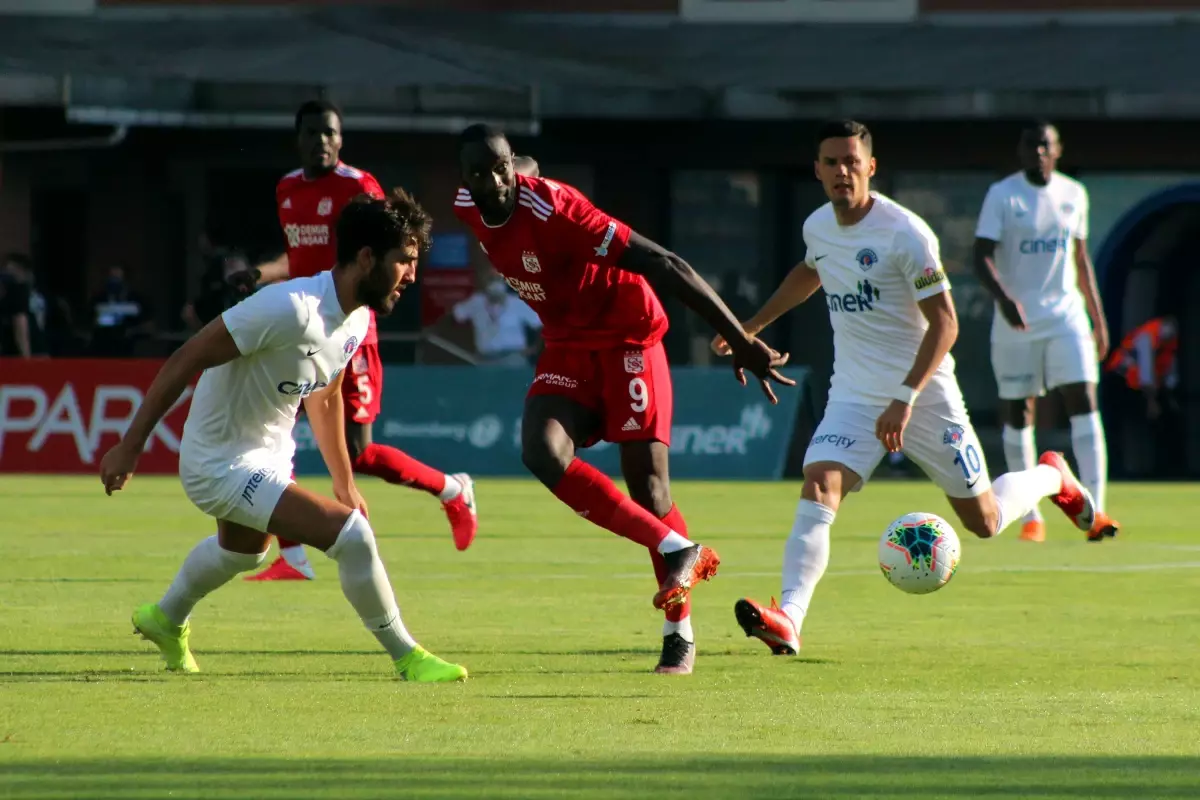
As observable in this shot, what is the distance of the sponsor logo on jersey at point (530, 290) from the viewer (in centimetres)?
822

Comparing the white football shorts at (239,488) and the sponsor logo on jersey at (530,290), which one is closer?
the white football shorts at (239,488)

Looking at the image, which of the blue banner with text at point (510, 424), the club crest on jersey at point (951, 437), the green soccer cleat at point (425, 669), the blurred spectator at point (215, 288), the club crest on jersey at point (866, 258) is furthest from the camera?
the blue banner with text at point (510, 424)

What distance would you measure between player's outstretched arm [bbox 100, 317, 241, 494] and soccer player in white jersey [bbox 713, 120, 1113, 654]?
6.92ft

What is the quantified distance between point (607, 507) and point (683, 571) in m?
0.41

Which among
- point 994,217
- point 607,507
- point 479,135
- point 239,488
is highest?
point 479,135

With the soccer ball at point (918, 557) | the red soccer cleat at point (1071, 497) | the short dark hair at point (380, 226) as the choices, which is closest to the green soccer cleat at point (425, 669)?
the short dark hair at point (380, 226)

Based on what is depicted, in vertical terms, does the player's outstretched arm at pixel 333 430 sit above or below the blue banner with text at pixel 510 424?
above

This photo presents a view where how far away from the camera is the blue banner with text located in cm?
2139

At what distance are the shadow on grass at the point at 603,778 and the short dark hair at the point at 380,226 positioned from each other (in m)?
1.95

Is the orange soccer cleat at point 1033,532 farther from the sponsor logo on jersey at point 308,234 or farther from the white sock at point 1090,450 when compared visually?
the sponsor logo on jersey at point 308,234

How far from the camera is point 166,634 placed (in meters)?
7.84

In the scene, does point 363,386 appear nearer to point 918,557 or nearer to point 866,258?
point 866,258

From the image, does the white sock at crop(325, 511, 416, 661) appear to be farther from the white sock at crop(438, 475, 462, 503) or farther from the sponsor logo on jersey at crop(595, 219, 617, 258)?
the white sock at crop(438, 475, 462, 503)

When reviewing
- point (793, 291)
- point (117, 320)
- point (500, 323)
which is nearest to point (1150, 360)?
point (500, 323)
